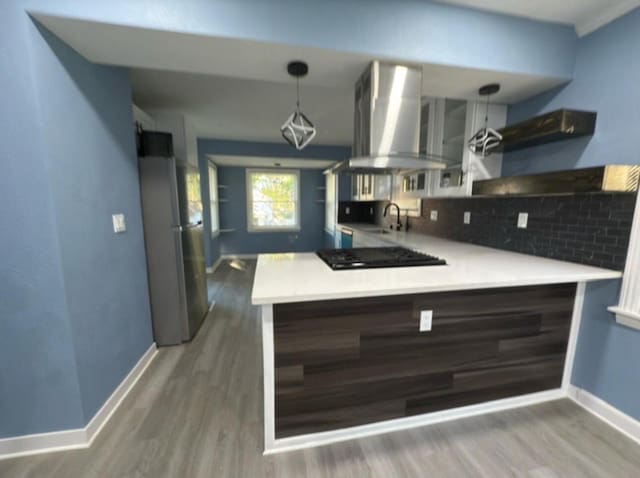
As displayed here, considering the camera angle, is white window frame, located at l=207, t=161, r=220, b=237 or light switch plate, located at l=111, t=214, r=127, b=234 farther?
white window frame, located at l=207, t=161, r=220, b=237

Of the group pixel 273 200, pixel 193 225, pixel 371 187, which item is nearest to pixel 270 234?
pixel 273 200

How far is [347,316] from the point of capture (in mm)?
1369

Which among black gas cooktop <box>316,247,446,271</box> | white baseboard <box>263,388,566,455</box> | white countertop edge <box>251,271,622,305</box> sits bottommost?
white baseboard <box>263,388,566,455</box>

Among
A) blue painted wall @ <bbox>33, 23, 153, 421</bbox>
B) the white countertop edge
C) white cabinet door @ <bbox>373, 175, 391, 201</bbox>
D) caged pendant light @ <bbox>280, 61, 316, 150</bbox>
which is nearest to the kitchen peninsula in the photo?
the white countertop edge

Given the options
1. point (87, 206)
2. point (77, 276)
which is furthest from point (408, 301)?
point (87, 206)

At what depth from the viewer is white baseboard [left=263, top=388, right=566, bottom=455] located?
1411 mm

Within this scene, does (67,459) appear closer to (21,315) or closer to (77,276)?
(21,315)

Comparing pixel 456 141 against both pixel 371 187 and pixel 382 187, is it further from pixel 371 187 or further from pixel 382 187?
pixel 371 187

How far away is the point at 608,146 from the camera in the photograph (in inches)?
62.5

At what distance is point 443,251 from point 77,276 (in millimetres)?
2478

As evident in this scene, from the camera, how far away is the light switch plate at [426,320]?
147cm

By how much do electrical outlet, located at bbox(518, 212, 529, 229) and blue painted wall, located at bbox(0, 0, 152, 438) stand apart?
3.02 metres

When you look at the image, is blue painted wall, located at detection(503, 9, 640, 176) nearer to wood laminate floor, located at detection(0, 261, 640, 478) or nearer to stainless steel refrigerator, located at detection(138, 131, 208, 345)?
wood laminate floor, located at detection(0, 261, 640, 478)

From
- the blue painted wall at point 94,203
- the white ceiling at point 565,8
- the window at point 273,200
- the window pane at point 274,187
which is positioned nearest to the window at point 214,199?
the window at point 273,200
